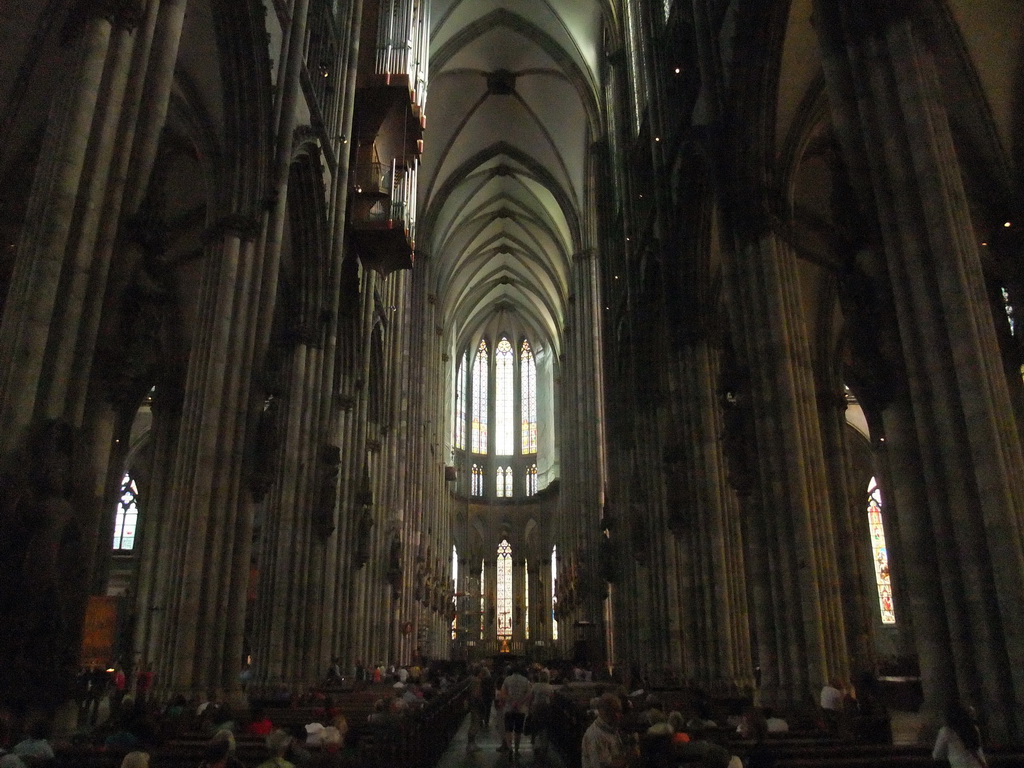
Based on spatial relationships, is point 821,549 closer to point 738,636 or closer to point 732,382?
point 732,382

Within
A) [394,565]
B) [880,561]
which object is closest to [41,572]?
[394,565]

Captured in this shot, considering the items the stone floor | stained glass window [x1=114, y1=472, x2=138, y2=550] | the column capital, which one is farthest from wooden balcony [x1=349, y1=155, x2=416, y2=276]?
stained glass window [x1=114, y1=472, x2=138, y2=550]

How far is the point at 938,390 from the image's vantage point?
7449 millimetres

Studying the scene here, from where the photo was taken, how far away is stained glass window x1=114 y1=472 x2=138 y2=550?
33594mm

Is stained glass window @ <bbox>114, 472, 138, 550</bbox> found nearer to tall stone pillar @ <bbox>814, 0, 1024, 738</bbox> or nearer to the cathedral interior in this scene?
the cathedral interior

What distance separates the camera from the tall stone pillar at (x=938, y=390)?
22.4ft

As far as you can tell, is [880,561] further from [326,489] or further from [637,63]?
[326,489]

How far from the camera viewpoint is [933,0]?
42.6ft

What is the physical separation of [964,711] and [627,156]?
21.7 meters

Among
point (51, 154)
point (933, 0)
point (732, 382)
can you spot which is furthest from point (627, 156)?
point (51, 154)

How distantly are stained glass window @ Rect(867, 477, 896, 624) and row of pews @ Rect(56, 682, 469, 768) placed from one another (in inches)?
922

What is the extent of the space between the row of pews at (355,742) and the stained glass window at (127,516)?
22533mm

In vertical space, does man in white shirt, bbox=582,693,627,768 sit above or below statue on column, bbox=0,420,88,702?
below

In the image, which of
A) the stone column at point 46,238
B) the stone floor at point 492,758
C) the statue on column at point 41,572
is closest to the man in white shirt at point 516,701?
the stone floor at point 492,758
